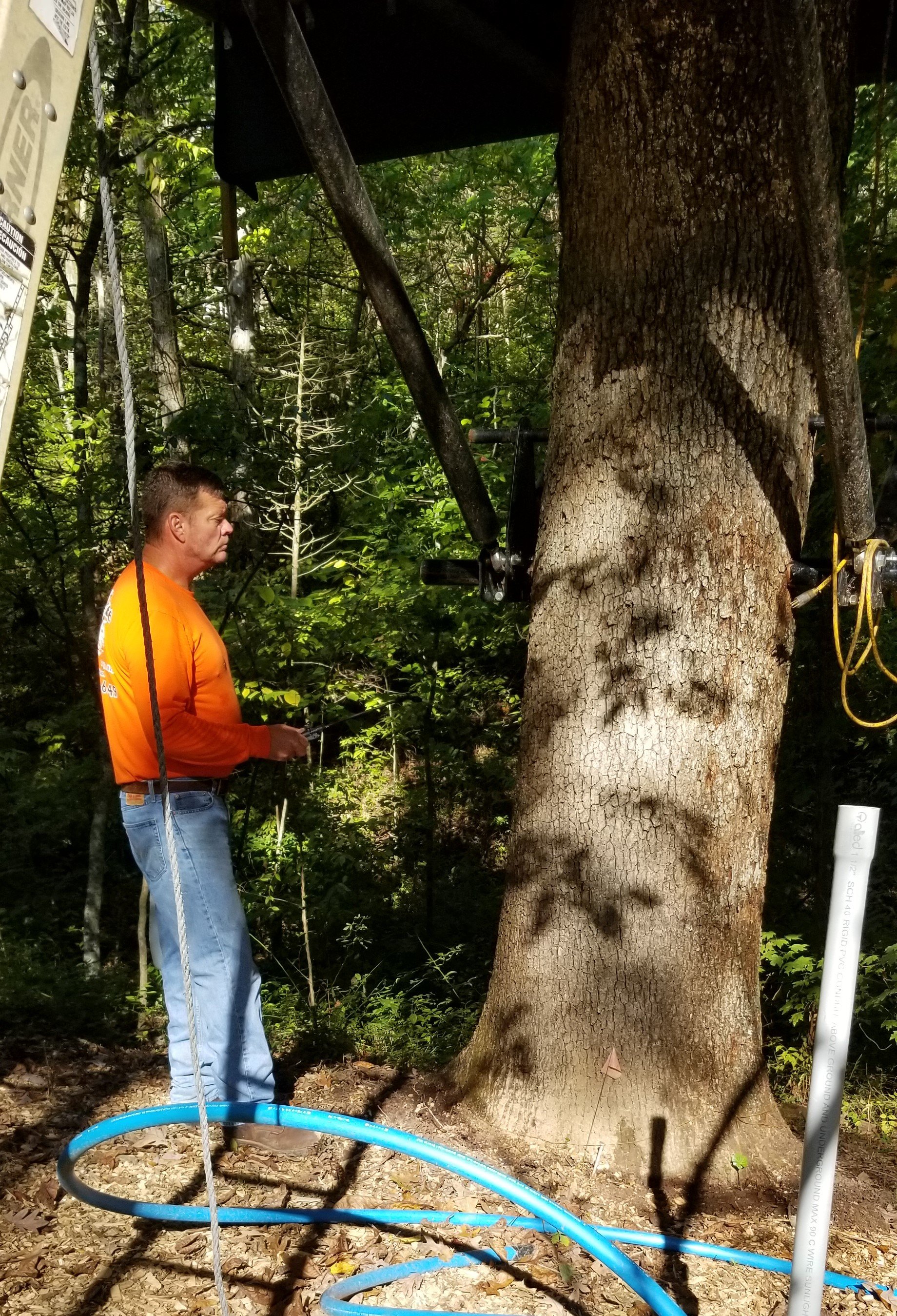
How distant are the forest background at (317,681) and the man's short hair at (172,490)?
1801 mm

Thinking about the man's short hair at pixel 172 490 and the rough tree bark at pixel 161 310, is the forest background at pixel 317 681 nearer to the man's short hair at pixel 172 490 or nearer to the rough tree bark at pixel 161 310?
the rough tree bark at pixel 161 310

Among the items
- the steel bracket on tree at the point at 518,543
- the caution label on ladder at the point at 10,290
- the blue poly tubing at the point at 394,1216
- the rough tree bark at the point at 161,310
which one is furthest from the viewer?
the rough tree bark at the point at 161,310

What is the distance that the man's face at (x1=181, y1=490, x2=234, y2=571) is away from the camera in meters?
3.18

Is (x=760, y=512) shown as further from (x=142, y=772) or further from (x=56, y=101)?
(x=56, y=101)

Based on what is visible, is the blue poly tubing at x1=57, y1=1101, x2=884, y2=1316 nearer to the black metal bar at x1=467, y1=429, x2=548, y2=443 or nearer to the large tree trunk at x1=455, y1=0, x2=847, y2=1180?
the large tree trunk at x1=455, y1=0, x2=847, y2=1180

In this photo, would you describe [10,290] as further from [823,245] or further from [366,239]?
[366,239]

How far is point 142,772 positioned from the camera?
3020mm

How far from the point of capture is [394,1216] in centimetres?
272

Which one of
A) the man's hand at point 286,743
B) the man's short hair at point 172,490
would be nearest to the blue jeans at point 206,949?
the man's hand at point 286,743

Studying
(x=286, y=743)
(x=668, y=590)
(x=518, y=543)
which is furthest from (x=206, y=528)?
(x=668, y=590)

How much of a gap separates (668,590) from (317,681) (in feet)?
9.37

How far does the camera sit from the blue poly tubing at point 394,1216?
2.35 metres

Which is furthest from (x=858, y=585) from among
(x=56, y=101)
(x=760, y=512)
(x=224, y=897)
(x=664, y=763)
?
(x=56, y=101)

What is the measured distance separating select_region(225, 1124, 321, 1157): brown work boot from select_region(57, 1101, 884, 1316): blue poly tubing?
0.30 m
